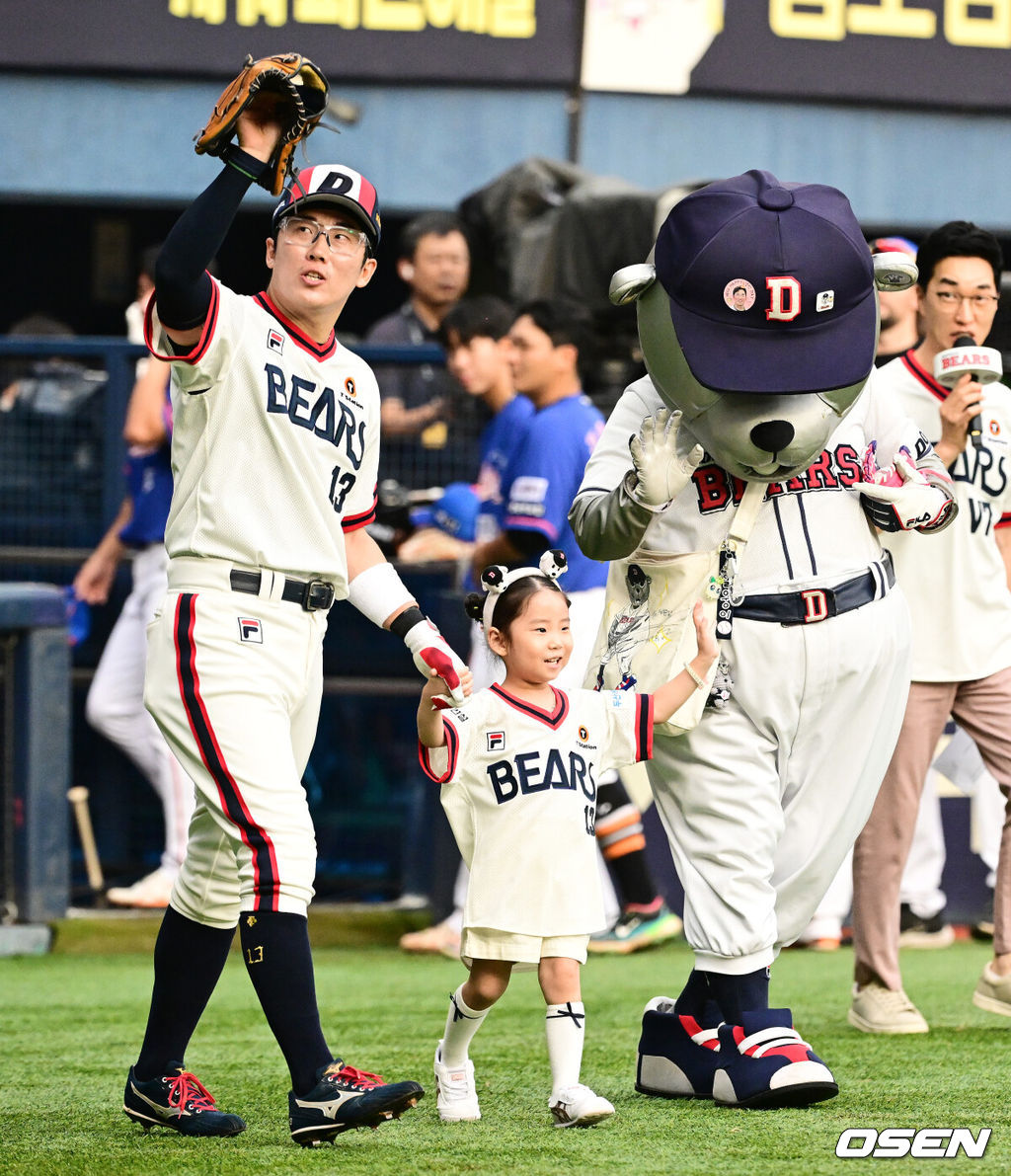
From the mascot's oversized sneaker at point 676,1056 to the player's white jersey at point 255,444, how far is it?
4.13ft

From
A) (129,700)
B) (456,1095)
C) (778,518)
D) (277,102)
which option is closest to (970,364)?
(778,518)

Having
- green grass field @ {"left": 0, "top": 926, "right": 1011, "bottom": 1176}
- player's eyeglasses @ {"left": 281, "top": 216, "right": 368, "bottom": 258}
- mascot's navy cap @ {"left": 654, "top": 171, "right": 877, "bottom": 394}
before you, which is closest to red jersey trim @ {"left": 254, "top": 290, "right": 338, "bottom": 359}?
player's eyeglasses @ {"left": 281, "top": 216, "right": 368, "bottom": 258}

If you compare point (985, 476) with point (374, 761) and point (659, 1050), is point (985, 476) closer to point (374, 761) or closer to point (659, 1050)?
point (659, 1050)

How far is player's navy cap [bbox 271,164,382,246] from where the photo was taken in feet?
12.9

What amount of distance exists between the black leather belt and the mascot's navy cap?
893mm

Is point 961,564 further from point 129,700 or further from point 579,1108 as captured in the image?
point 129,700

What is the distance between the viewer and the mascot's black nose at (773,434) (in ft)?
12.8

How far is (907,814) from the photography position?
5.28 meters

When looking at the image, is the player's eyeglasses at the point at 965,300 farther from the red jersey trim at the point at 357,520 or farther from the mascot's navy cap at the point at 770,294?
the red jersey trim at the point at 357,520

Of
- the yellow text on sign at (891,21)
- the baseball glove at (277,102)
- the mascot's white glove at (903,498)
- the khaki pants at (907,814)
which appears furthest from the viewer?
the yellow text on sign at (891,21)

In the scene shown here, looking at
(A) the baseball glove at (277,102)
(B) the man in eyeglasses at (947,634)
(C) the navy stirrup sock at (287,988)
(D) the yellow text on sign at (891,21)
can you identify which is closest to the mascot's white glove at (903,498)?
(B) the man in eyeglasses at (947,634)

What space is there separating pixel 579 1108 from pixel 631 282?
67.5 inches

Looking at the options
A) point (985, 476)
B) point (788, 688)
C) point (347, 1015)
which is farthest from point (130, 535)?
point (788, 688)

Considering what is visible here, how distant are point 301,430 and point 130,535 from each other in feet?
12.4
